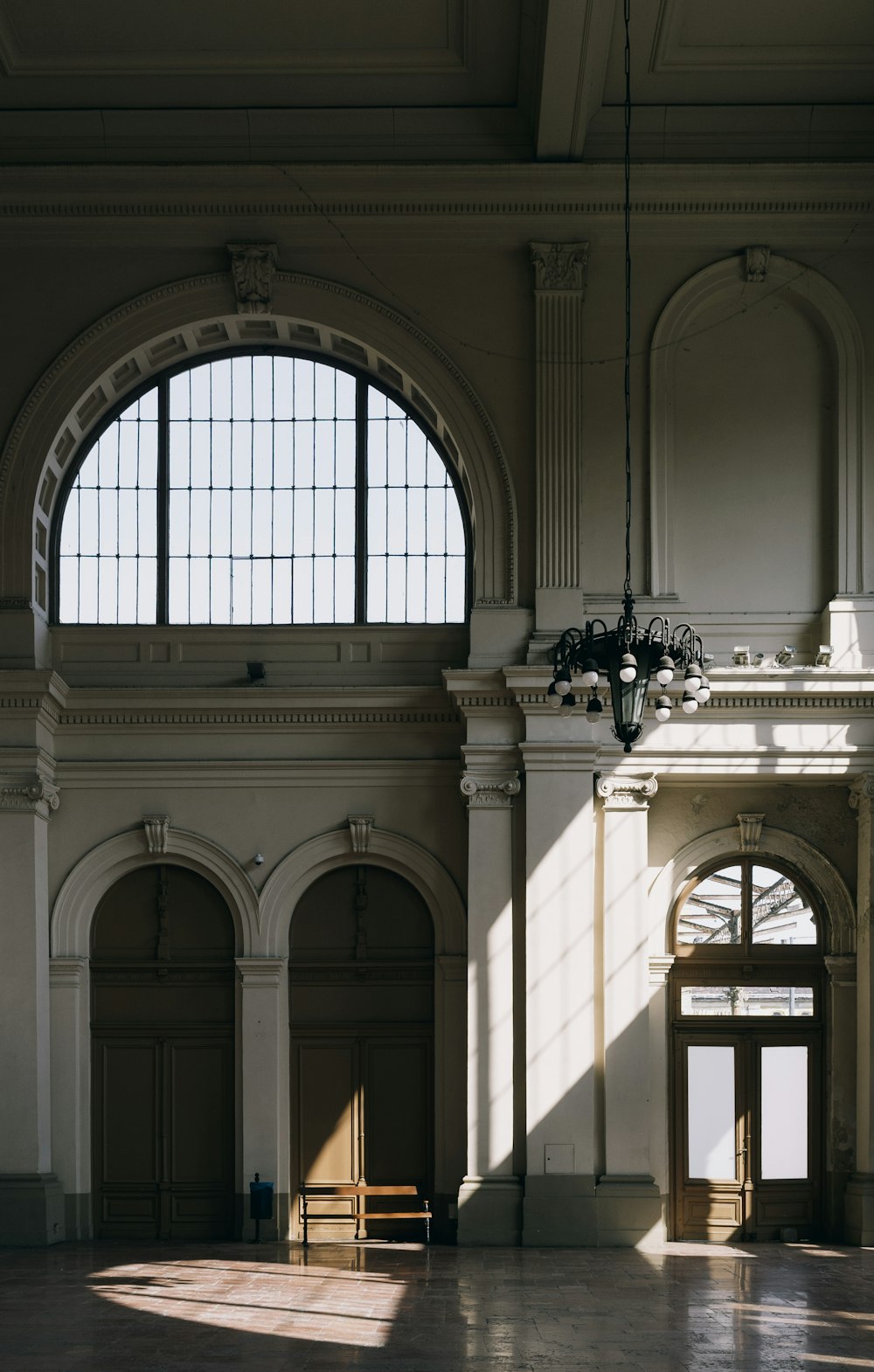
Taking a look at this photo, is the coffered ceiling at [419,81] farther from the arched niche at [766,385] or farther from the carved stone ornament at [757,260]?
the arched niche at [766,385]

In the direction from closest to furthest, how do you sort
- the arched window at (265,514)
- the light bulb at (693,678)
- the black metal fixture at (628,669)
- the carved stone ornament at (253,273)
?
1. the black metal fixture at (628,669)
2. the light bulb at (693,678)
3. the carved stone ornament at (253,273)
4. the arched window at (265,514)

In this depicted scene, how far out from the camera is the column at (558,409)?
650 inches

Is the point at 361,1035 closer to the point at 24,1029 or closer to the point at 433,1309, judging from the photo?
the point at 24,1029

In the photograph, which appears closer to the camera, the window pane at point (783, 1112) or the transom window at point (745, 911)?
the window pane at point (783, 1112)

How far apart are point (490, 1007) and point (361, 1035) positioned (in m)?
1.66

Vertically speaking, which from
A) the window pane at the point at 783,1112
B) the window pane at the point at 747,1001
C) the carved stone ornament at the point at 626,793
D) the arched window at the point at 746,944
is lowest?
the window pane at the point at 783,1112

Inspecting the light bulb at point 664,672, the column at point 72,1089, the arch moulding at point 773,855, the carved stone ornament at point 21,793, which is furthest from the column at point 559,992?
the carved stone ornament at point 21,793

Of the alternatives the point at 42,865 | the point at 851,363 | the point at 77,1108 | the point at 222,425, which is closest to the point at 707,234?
the point at 851,363

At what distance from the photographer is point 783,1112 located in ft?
54.1

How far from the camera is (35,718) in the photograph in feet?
52.9

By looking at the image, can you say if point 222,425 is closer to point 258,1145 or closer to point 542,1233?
point 258,1145

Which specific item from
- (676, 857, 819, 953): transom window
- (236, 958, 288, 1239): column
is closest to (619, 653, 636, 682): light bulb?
(676, 857, 819, 953): transom window

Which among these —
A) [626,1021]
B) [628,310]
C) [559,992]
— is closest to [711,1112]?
[626,1021]

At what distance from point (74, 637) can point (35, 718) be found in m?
1.34
